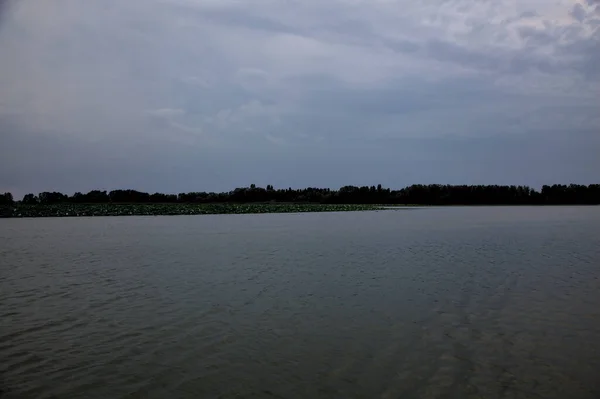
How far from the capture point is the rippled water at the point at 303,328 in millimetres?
8383

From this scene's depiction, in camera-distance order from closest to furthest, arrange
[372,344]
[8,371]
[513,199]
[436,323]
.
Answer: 1. [8,371]
2. [372,344]
3. [436,323]
4. [513,199]

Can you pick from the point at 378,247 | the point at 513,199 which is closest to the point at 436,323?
the point at 378,247

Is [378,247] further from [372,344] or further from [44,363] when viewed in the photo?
[44,363]

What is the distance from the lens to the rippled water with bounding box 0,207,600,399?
27.5ft

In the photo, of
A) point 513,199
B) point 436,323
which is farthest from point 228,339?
point 513,199

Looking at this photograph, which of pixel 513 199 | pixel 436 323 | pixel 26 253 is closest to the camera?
pixel 436 323

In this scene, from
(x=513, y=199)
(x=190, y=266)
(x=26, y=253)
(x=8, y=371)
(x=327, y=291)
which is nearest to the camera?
(x=8, y=371)

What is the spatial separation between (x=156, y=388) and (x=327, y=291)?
9.02 m

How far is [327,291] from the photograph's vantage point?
16594 mm

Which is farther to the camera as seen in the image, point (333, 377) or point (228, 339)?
point (228, 339)

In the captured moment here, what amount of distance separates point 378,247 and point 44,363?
23.5 meters

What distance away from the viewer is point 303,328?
472 inches

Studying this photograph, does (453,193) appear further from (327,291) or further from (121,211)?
(327,291)

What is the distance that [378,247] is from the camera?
30750mm
